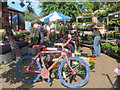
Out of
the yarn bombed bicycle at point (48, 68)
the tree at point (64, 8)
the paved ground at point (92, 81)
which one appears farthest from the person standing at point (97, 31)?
the tree at point (64, 8)

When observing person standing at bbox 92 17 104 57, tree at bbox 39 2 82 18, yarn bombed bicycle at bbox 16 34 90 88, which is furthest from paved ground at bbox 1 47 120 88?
tree at bbox 39 2 82 18

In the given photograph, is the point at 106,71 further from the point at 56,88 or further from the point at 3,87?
the point at 3,87

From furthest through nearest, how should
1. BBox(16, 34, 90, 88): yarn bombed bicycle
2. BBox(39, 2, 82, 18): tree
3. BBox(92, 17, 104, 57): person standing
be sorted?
BBox(39, 2, 82, 18): tree
BBox(92, 17, 104, 57): person standing
BBox(16, 34, 90, 88): yarn bombed bicycle

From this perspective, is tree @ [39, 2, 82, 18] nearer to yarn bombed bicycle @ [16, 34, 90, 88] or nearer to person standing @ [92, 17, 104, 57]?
person standing @ [92, 17, 104, 57]

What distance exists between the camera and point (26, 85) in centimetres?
328

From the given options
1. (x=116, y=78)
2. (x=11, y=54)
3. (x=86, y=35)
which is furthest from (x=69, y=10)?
(x=116, y=78)

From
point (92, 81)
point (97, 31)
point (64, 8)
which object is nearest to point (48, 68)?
point (92, 81)

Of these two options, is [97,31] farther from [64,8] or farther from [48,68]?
[64,8]

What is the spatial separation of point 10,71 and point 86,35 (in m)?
6.86

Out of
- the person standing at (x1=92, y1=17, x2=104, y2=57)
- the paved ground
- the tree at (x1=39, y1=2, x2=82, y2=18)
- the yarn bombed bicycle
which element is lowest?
the paved ground

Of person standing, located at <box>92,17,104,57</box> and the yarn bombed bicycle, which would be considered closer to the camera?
the yarn bombed bicycle

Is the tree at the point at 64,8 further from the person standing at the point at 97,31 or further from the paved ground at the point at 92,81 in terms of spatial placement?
the paved ground at the point at 92,81

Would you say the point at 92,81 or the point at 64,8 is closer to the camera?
the point at 92,81

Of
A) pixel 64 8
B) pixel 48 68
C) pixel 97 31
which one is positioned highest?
pixel 64 8
